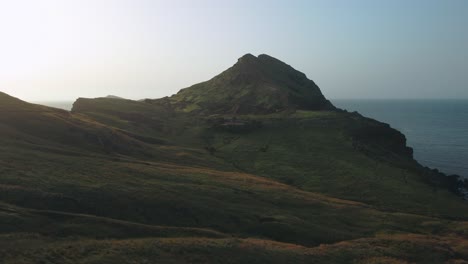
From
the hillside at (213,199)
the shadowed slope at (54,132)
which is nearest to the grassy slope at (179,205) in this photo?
the hillside at (213,199)

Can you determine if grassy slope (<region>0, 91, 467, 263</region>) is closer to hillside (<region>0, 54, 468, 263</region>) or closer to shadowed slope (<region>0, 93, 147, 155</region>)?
hillside (<region>0, 54, 468, 263</region>)

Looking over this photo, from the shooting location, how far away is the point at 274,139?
5231 inches

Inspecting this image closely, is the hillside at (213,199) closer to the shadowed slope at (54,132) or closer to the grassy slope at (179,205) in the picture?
the grassy slope at (179,205)

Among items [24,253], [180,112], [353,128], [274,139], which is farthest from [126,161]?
[180,112]

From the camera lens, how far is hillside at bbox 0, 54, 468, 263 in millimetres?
45812

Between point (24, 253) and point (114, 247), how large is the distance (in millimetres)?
7908

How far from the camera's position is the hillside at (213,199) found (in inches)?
1804

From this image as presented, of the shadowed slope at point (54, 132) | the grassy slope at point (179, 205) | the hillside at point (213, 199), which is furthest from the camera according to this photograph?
the shadowed slope at point (54, 132)

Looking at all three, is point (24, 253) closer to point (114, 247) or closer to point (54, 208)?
point (114, 247)

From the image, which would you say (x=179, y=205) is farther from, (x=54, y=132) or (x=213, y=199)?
(x=54, y=132)

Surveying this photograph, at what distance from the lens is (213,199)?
214 ft

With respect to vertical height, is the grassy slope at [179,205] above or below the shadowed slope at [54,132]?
below

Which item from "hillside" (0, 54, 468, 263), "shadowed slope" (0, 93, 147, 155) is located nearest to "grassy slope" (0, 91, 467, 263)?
"hillside" (0, 54, 468, 263)

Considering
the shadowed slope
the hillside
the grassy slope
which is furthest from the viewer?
the shadowed slope
